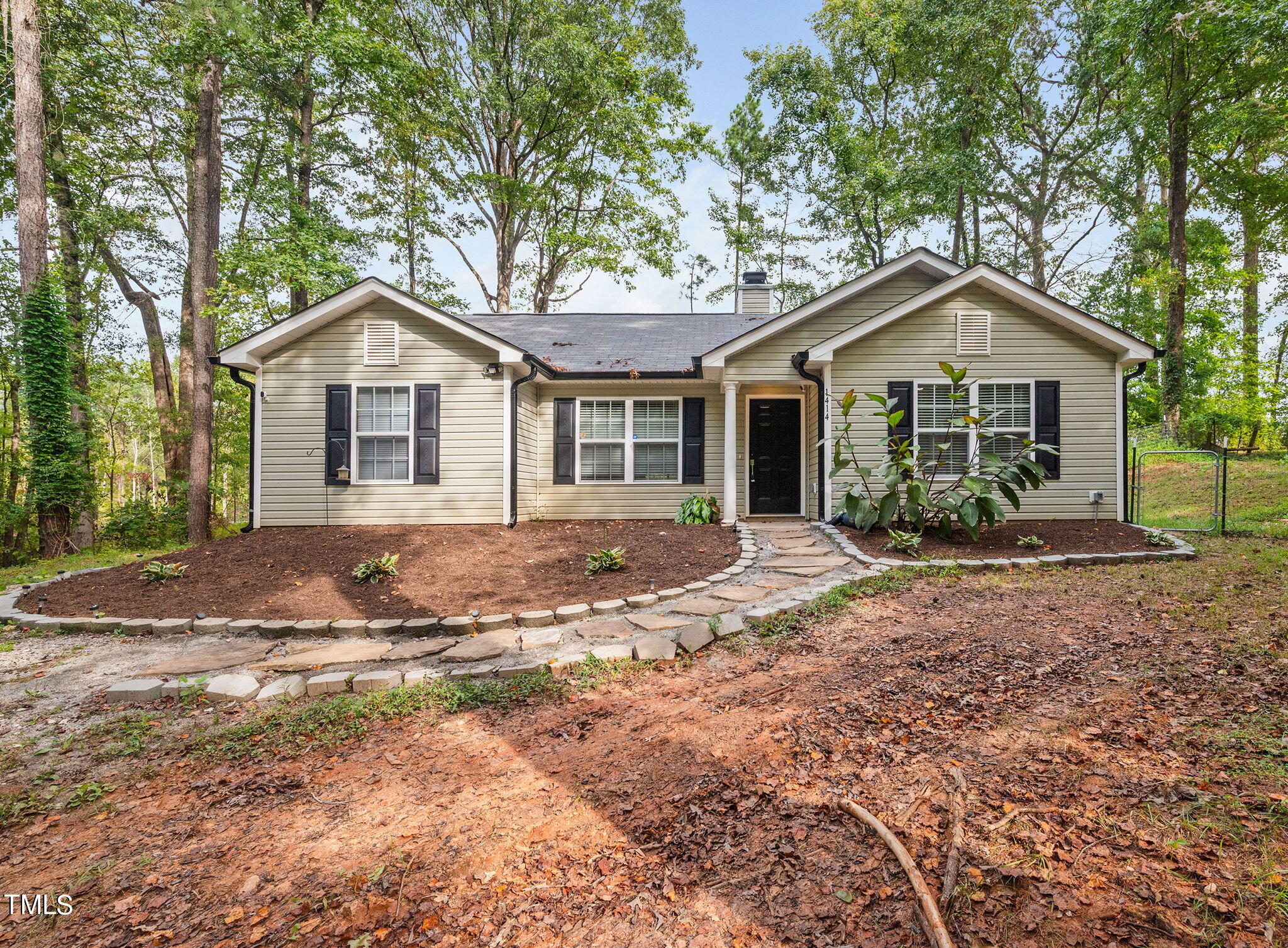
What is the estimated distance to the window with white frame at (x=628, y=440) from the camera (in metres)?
9.17

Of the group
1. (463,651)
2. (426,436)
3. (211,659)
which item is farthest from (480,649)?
(426,436)

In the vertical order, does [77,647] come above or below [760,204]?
below

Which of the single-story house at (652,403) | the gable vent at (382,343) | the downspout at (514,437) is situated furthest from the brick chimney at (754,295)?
the gable vent at (382,343)

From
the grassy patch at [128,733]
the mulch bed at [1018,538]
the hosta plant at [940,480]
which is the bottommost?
the grassy patch at [128,733]

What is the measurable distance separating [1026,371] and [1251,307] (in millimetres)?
13069

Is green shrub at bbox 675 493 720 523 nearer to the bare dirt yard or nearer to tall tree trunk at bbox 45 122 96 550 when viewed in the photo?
the bare dirt yard

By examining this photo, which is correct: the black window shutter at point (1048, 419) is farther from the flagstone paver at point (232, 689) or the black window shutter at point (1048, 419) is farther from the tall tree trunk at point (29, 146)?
the tall tree trunk at point (29, 146)

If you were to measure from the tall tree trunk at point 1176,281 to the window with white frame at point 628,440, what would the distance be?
10941 mm

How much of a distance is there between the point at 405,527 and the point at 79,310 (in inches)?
428

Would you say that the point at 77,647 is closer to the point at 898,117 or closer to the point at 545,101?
the point at 545,101

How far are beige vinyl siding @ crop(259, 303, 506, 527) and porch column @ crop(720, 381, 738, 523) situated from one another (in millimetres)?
3425

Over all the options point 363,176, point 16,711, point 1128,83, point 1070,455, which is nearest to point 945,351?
point 1070,455

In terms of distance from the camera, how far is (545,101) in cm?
1600

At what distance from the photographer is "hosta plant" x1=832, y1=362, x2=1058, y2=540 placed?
6410 millimetres
